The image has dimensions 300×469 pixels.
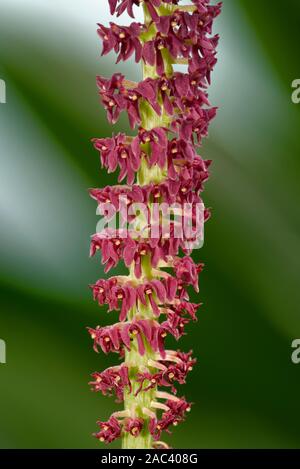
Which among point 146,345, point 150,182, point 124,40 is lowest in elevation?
point 146,345

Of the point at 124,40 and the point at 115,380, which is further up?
the point at 124,40

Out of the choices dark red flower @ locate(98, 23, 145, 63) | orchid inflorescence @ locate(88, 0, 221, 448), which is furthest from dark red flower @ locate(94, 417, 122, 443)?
dark red flower @ locate(98, 23, 145, 63)

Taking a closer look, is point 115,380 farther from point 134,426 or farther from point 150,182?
point 150,182

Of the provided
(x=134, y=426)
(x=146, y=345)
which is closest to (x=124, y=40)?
(x=146, y=345)

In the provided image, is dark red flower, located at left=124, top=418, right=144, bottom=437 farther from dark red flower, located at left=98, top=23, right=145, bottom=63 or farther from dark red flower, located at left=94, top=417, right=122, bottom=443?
dark red flower, located at left=98, top=23, right=145, bottom=63

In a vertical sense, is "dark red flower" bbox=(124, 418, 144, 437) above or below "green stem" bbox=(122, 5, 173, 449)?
below

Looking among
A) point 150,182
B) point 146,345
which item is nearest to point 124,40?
point 150,182

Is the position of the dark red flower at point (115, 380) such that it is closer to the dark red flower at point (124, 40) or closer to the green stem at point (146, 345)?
the green stem at point (146, 345)

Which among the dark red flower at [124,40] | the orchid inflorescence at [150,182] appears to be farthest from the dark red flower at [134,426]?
the dark red flower at [124,40]
